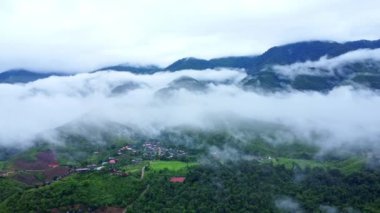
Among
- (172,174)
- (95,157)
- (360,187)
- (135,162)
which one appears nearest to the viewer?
(360,187)

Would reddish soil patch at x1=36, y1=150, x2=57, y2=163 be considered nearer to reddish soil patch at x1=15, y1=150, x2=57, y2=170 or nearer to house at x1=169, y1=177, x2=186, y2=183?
reddish soil patch at x1=15, y1=150, x2=57, y2=170

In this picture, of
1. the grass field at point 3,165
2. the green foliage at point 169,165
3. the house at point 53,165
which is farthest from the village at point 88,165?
the grass field at point 3,165

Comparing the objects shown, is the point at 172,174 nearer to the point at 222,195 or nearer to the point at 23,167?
the point at 222,195

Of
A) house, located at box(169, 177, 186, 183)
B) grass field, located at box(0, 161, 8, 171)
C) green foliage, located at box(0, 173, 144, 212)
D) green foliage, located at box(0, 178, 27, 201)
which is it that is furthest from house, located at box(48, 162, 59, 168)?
house, located at box(169, 177, 186, 183)

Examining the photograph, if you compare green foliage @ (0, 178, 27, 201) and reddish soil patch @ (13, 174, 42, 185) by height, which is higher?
green foliage @ (0, 178, 27, 201)

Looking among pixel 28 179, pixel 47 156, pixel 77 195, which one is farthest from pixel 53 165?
pixel 77 195

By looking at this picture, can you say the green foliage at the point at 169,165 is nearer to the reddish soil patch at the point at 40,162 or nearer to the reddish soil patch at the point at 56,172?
the reddish soil patch at the point at 56,172

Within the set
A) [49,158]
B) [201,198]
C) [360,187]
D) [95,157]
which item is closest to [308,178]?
[360,187]

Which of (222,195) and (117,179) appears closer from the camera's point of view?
(222,195)
